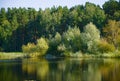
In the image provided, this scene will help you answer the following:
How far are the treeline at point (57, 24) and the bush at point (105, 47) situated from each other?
5.20 meters

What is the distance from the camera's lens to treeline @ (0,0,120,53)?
274 ft

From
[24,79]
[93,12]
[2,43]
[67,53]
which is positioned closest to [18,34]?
[2,43]

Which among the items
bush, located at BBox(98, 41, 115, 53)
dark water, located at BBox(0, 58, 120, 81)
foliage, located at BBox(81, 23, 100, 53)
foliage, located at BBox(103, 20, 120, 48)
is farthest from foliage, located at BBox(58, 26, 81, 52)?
dark water, located at BBox(0, 58, 120, 81)

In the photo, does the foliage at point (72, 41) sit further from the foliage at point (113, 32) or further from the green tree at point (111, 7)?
the green tree at point (111, 7)

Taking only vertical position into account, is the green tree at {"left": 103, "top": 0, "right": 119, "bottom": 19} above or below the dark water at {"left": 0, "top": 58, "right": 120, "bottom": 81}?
above

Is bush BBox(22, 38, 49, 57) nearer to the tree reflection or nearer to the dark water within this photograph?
the tree reflection

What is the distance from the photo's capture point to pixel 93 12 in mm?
99938

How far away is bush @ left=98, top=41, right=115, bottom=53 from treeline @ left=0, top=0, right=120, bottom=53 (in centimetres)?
520

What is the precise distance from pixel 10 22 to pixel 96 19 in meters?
35.2

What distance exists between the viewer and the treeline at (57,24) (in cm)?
8344

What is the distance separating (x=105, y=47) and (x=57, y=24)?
106 ft

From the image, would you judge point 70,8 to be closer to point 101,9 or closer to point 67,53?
point 101,9

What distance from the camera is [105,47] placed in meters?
74.8

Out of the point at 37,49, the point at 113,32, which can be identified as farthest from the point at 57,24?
the point at 113,32
